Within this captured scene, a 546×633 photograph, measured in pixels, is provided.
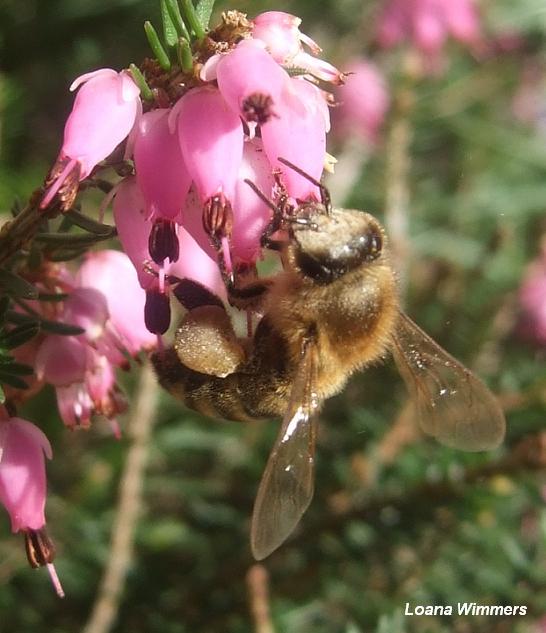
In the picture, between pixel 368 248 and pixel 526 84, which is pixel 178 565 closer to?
pixel 368 248

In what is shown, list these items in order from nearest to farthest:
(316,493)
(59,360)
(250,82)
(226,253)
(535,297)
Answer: (250,82) < (226,253) < (59,360) < (316,493) < (535,297)

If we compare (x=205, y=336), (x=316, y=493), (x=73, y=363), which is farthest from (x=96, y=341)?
(x=316, y=493)

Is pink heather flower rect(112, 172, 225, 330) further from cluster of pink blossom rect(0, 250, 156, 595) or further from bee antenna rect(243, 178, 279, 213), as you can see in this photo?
cluster of pink blossom rect(0, 250, 156, 595)

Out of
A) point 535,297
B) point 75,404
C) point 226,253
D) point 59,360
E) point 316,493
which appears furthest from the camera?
point 535,297

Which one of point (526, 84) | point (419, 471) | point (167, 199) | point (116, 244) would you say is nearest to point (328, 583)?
point (419, 471)

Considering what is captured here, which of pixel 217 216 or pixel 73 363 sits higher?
pixel 217 216

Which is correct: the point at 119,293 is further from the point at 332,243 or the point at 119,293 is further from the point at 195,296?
the point at 332,243

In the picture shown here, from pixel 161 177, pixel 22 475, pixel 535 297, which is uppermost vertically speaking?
pixel 161 177
